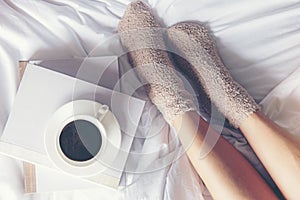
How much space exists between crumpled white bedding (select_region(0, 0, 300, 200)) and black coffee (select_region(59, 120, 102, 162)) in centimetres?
9

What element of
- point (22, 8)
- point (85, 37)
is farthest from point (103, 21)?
point (22, 8)

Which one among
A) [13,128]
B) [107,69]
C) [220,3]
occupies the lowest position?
[13,128]

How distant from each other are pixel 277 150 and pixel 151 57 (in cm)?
30

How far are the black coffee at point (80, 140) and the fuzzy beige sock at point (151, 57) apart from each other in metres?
0.15

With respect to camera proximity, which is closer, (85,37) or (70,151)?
(70,151)

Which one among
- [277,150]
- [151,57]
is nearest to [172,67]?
[151,57]

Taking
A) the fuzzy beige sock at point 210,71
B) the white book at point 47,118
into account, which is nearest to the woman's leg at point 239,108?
the fuzzy beige sock at point 210,71

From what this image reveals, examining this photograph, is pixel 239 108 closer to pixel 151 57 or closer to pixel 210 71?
pixel 210 71

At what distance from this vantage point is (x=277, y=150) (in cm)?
78

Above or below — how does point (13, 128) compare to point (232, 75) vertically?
below

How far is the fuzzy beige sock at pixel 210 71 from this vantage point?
2.79 ft

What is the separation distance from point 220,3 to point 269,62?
15 cm

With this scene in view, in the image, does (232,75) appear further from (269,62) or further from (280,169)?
(280,169)

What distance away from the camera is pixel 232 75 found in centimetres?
92
